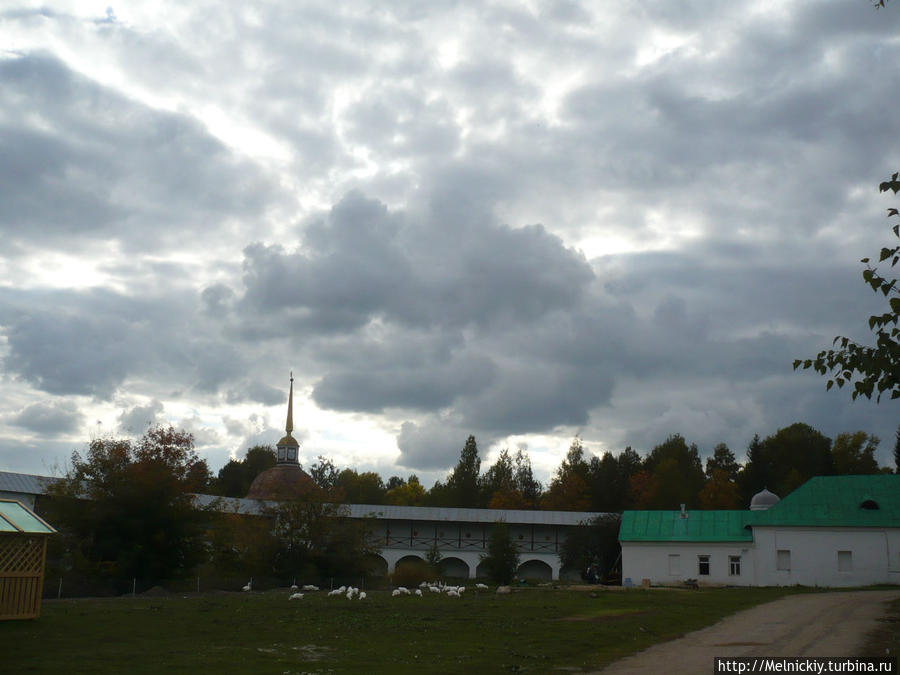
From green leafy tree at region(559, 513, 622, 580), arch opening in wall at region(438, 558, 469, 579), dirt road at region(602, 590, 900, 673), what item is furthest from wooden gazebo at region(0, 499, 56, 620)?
arch opening in wall at region(438, 558, 469, 579)

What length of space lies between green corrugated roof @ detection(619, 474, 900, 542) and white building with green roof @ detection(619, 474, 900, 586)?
0.05 meters

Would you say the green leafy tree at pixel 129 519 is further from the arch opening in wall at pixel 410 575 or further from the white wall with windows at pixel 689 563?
the white wall with windows at pixel 689 563

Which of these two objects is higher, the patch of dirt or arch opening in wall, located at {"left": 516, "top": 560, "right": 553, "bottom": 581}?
the patch of dirt

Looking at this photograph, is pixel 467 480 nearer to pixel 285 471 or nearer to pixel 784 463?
pixel 285 471

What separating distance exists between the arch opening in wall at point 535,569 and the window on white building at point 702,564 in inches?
591

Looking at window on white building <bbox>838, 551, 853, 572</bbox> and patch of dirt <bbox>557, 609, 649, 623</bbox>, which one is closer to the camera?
patch of dirt <bbox>557, 609, 649, 623</bbox>

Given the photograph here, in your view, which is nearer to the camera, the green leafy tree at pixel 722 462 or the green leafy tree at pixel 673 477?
the green leafy tree at pixel 673 477

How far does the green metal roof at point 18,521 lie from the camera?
22.0m

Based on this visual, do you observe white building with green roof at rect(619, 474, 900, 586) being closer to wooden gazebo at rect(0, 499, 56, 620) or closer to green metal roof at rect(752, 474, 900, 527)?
green metal roof at rect(752, 474, 900, 527)

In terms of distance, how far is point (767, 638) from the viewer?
17.4 m

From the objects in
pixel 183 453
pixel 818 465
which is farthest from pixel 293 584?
pixel 818 465

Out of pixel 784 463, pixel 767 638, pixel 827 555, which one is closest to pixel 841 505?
pixel 827 555

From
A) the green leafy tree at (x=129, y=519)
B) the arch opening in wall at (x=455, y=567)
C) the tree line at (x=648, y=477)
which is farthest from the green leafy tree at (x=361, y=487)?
the green leafy tree at (x=129, y=519)

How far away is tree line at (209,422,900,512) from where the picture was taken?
73.1 metres
